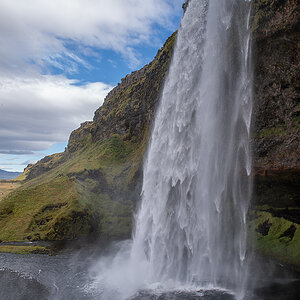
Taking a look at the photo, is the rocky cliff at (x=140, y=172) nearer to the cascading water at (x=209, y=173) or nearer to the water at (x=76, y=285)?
the cascading water at (x=209, y=173)

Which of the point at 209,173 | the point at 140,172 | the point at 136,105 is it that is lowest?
the point at 209,173

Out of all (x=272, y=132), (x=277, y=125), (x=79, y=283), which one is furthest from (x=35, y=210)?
(x=277, y=125)

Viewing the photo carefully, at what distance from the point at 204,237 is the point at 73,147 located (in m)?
76.5

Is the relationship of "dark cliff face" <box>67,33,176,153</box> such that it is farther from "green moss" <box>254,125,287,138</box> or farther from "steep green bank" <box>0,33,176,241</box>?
"green moss" <box>254,125,287,138</box>

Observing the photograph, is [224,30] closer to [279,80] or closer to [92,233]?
[279,80]

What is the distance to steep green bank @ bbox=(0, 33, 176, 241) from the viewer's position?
4028 centimetres

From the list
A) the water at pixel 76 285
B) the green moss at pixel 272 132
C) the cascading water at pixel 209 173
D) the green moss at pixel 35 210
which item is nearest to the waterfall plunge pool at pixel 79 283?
the water at pixel 76 285

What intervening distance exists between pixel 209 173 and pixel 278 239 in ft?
27.9

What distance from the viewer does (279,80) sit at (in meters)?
23.5

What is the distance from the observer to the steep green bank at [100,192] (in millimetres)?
40281

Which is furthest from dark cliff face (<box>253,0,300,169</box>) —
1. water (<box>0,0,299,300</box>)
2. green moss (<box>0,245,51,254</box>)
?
green moss (<box>0,245,51,254</box>)

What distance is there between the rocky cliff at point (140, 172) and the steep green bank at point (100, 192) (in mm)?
155

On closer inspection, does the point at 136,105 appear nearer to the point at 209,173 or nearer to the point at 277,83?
the point at 277,83

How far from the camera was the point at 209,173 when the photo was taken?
76.6 ft
